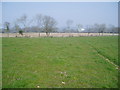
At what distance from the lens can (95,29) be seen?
127 m

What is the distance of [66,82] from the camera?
6613 mm

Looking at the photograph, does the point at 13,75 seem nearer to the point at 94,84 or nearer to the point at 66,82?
the point at 66,82

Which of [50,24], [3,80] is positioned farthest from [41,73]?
[50,24]

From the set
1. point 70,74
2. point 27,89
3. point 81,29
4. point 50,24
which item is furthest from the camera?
point 81,29

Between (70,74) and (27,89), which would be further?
(70,74)

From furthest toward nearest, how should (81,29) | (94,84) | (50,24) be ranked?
1. (81,29)
2. (50,24)
3. (94,84)

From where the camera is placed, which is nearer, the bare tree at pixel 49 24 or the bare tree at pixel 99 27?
the bare tree at pixel 49 24

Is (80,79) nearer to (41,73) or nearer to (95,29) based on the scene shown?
(41,73)

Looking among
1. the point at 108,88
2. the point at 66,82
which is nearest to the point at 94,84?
the point at 108,88

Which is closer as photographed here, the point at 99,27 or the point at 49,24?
the point at 49,24

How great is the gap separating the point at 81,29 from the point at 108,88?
383ft

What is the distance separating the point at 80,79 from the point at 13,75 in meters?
3.43

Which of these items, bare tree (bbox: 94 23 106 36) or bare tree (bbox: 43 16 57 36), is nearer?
bare tree (bbox: 43 16 57 36)

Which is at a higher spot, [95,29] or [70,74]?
[95,29]
